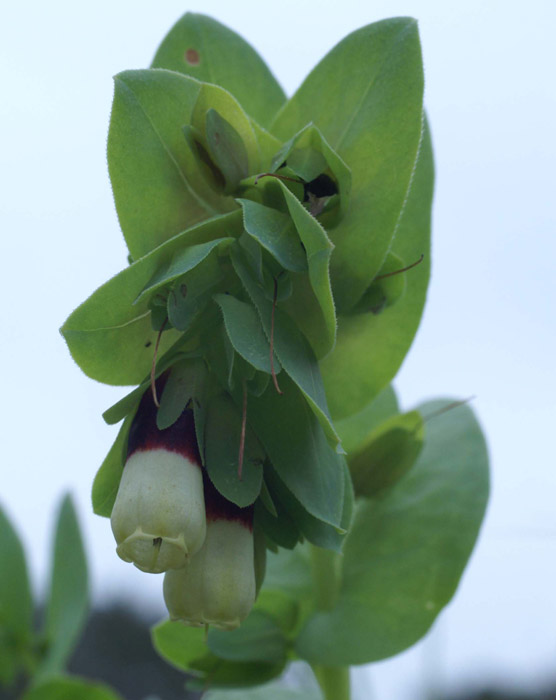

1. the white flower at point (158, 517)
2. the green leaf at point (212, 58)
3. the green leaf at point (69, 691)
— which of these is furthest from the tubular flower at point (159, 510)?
the green leaf at point (69, 691)

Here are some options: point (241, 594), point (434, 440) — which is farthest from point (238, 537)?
point (434, 440)

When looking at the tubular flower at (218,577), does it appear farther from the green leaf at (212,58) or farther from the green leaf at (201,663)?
the green leaf at (212,58)

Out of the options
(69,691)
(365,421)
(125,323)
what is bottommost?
(69,691)

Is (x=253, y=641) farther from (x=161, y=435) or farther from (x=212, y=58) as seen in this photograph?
(x=212, y=58)

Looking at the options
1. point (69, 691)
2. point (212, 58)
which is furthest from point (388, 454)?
point (69, 691)

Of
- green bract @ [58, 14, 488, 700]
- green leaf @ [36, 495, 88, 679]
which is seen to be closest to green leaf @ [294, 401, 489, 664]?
green bract @ [58, 14, 488, 700]

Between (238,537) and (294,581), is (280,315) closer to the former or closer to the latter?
(238,537)
